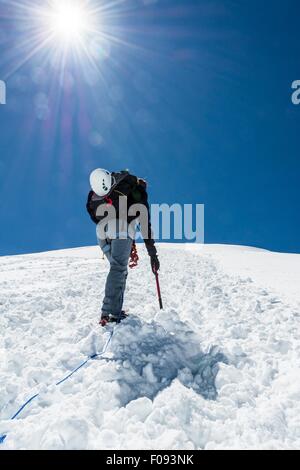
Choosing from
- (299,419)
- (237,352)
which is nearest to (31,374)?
(237,352)

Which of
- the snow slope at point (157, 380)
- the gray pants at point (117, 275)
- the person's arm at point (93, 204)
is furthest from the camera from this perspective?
the person's arm at point (93, 204)

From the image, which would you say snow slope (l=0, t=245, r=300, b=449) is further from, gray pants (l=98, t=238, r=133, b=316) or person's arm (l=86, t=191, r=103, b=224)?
person's arm (l=86, t=191, r=103, b=224)

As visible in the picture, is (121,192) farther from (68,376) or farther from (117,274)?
(68,376)

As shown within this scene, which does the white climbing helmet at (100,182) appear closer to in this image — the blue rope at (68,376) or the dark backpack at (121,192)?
the dark backpack at (121,192)

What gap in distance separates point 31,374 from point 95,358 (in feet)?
2.42

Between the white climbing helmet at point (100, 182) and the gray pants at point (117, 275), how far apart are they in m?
0.82

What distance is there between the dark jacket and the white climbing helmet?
0.08m

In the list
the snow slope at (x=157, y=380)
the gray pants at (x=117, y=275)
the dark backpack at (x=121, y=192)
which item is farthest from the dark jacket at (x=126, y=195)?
the snow slope at (x=157, y=380)

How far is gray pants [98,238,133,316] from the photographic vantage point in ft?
18.2

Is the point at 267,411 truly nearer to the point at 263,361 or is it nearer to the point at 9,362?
the point at 263,361

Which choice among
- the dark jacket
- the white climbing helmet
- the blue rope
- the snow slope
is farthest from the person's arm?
the blue rope

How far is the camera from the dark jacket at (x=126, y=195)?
562 cm

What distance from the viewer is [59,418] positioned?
2719mm

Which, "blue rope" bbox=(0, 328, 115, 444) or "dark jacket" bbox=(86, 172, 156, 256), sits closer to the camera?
"blue rope" bbox=(0, 328, 115, 444)
